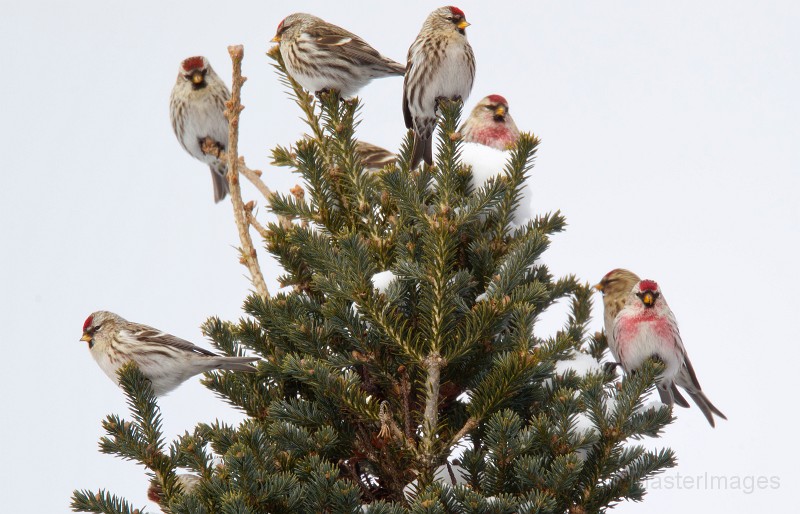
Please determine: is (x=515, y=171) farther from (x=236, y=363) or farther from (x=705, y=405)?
(x=705, y=405)

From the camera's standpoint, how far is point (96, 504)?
9.47ft

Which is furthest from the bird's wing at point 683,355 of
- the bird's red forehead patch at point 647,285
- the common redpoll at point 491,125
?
the common redpoll at point 491,125

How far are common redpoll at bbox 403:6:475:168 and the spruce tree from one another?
1.36 m

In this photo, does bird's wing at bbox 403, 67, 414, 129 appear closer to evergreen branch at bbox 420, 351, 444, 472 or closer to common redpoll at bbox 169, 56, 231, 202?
common redpoll at bbox 169, 56, 231, 202

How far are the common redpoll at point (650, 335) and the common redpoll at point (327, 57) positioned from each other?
189cm

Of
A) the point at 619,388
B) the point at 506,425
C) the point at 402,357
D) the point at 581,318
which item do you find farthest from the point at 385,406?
the point at 581,318

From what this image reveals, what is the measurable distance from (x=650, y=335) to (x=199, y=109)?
3914 mm

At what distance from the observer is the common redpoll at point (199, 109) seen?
21.2 feet

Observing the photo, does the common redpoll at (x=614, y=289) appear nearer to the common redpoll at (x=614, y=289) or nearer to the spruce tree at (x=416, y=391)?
the common redpoll at (x=614, y=289)

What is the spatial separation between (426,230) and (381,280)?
24 cm

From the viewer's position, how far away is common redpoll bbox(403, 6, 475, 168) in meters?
4.77

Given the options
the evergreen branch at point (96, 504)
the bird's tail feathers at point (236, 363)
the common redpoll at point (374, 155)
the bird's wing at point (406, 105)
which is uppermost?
the common redpoll at point (374, 155)

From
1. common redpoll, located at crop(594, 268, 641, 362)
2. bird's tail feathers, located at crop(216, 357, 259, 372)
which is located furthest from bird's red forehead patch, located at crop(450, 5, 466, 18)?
bird's tail feathers, located at crop(216, 357, 259, 372)

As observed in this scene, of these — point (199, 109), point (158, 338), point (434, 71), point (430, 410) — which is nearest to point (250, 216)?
point (158, 338)
